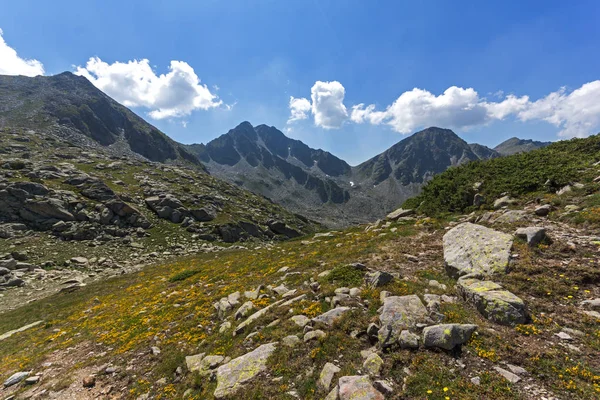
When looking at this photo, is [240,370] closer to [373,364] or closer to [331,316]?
[331,316]

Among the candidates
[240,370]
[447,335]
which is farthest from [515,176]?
[240,370]

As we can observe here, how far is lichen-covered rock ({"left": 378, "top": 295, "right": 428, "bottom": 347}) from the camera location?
26.4 feet

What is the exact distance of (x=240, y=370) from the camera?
8.49m

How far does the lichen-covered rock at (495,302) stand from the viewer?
26.8 feet

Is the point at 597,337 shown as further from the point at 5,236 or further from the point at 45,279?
the point at 5,236

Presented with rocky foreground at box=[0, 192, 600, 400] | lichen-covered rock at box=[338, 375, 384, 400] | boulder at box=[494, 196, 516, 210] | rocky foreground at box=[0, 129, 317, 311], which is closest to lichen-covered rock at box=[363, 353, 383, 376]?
rocky foreground at box=[0, 192, 600, 400]

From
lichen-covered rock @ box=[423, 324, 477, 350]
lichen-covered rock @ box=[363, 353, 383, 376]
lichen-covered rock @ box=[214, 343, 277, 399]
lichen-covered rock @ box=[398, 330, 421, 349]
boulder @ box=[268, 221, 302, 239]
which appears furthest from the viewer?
boulder @ box=[268, 221, 302, 239]

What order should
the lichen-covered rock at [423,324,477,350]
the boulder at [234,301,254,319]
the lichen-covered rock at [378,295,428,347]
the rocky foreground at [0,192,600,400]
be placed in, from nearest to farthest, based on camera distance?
the rocky foreground at [0,192,600,400] → the lichen-covered rock at [423,324,477,350] → the lichen-covered rock at [378,295,428,347] → the boulder at [234,301,254,319]

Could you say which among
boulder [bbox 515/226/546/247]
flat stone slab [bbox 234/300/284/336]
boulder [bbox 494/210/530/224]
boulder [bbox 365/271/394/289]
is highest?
boulder [bbox 494/210/530/224]

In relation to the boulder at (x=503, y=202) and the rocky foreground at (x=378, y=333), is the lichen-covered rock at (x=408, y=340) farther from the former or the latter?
the boulder at (x=503, y=202)

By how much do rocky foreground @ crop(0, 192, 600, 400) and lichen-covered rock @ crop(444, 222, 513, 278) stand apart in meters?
0.07

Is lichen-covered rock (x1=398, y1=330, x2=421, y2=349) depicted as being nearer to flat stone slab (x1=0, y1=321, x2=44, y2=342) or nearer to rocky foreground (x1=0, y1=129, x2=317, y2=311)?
flat stone slab (x1=0, y1=321, x2=44, y2=342)

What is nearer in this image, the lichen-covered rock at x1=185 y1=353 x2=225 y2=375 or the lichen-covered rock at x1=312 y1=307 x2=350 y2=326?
the lichen-covered rock at x1=185 y1=353 x2=225 y2=375

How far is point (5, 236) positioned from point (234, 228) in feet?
144
